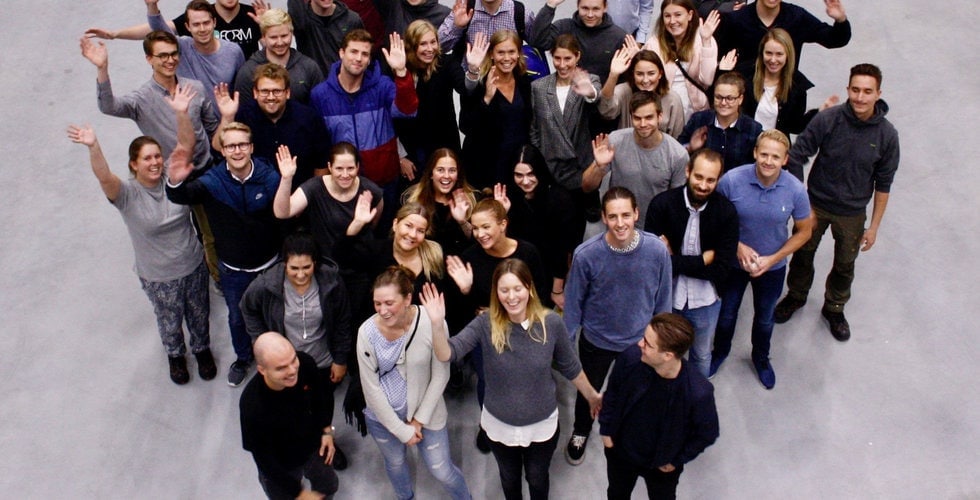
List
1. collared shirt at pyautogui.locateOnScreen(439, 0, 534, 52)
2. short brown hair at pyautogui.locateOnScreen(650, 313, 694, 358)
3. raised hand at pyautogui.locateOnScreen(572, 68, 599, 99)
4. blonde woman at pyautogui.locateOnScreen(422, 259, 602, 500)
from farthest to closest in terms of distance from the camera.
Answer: collared shirt at pyautogui.locateOnScreen(439, 0, 534, 52) < raised hand at pyautogui.locateOnScreen(572, 68, 599, 99) < blonde woman at pyautogui.locateOnScreen(422, 259, 602, 500) < short brown hair at pyautogui.locateOnScreen(650, 313, 694, 358)

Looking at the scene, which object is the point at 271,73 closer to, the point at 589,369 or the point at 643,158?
the point at 643,158

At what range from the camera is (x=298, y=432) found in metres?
3.59

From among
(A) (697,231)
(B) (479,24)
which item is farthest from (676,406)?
(B) (479,24)

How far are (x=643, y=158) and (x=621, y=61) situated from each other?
0.67 metres

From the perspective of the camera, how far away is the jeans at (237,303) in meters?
4.50

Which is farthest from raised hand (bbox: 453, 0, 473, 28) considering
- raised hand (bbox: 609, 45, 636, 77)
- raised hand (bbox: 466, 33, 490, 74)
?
raised hand (bbox: 609, 45, 636, 77)

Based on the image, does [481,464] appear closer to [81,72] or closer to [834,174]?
[834,174]

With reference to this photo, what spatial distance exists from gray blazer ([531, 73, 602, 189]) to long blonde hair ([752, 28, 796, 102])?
0.83 m

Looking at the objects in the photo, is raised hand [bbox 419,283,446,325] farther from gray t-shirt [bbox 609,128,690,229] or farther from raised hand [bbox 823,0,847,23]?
raised hand [bbox 823,0,847,23]

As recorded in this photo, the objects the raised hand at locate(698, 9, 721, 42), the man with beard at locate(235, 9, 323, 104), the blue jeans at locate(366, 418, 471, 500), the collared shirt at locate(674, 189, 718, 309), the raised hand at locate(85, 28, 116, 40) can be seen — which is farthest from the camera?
the raised hand at locate(85, 28, 116, 40)

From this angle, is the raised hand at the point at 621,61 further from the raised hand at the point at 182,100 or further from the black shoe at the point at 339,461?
the black shoe at the point at 339,461

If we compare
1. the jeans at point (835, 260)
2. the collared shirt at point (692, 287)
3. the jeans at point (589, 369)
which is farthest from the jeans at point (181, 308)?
the jeans at point (835, 260)

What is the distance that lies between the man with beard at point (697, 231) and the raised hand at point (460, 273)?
89 cm

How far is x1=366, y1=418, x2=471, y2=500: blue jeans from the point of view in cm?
386
